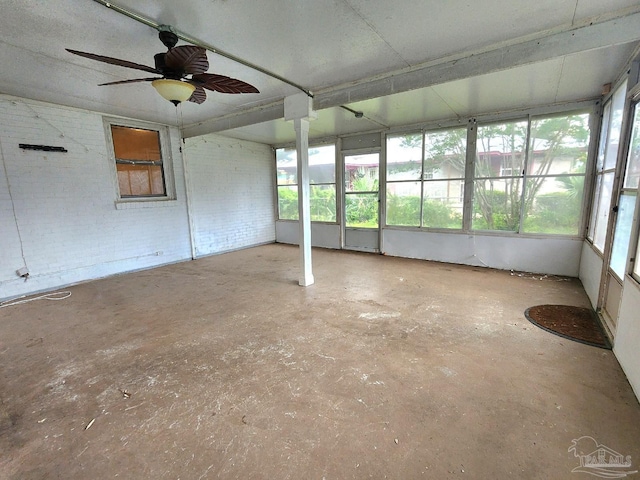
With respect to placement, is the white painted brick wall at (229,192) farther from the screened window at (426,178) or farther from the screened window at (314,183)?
the screened window at (426,178)

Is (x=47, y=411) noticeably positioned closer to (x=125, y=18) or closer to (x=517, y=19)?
(x=125, y=18)

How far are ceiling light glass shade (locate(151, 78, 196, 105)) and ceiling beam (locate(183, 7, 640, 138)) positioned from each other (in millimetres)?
2000

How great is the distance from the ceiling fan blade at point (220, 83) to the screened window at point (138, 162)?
3734mm

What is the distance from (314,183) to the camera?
760cm

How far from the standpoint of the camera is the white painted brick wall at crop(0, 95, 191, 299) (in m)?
4.19

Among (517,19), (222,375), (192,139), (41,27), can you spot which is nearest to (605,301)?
→ (517,19)

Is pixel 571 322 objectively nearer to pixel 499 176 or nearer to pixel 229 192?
pixel 499 176

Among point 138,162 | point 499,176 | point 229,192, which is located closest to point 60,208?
point 138,162

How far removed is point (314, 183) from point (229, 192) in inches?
86.6

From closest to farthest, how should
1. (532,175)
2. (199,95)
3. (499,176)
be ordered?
(199,95), (532,175), (499,176)

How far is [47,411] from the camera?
6.56 ft

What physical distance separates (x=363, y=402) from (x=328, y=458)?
1.61ft

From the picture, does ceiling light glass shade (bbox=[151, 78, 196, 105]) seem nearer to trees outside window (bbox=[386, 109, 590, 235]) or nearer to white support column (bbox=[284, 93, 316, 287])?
white support column (bbox=[284, 93, 316, 287])

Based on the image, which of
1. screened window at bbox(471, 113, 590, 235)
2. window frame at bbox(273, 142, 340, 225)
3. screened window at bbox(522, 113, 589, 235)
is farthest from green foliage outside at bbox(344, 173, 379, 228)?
screened window at bbox(522, 113, 589, 235)
